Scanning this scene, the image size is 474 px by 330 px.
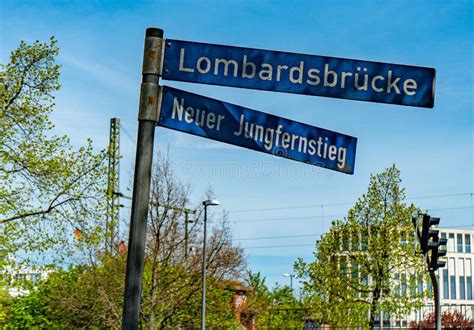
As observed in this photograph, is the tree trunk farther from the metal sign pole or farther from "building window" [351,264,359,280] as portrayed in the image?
the metal sign pole

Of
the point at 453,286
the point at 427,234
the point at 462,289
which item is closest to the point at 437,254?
the point at 427,234

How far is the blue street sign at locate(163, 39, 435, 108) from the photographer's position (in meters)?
5.38

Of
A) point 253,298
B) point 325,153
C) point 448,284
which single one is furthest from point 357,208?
point 448,284

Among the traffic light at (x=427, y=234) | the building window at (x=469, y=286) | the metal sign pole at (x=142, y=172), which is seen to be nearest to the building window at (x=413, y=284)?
the traffic light at (x=427, y=234)

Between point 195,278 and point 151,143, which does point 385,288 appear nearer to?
point 195,278

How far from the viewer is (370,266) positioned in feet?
117

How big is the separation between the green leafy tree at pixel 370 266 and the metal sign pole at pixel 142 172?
3051cm

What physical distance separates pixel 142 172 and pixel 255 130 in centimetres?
84

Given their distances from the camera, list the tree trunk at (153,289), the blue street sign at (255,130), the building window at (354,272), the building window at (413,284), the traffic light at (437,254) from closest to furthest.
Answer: the blue street sign at (255,130), the traffic light at (437,254), the tree trunk at (153,289), the building window at (413,284), the building window at (354,272)

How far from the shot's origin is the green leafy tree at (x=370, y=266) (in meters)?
35.1

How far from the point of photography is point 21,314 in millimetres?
46719

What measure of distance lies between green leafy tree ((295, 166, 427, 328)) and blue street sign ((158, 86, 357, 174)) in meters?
30.2

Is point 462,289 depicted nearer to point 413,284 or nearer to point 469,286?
point 469,286

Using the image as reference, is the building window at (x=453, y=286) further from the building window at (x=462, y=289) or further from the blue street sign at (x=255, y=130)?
the blue street sign at (x=255, y=130)
